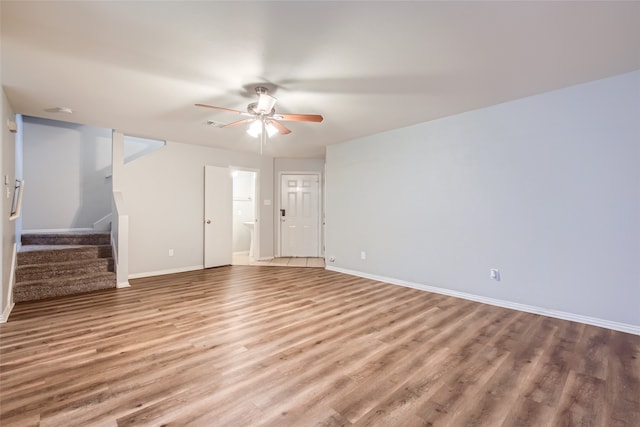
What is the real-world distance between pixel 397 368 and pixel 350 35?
2438mm

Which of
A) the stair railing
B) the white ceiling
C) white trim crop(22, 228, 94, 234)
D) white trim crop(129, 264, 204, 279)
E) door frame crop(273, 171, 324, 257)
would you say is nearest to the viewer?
the white ceiling

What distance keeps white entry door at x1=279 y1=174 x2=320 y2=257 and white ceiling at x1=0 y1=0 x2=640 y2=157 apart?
3.34 m

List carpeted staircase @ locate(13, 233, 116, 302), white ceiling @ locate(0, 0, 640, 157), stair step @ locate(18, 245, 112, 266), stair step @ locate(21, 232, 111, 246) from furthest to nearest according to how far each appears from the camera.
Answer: stair step @ locate(21, 232, 111, 246) < stair step @ locate(18, 245, 112, 266) < carpeted staircase @ locate(13, 233, 116, 302) < white ceiling @ locate(0, 0, 640, 157)

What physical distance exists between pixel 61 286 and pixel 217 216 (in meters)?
2.62

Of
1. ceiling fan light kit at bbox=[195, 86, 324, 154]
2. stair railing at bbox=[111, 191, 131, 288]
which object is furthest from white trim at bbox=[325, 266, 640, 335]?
stair railing at bbox=[111, 191, 131, 288]

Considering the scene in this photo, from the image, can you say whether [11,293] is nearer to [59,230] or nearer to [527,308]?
[59,230]

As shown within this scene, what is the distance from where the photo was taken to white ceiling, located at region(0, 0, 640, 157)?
185cm

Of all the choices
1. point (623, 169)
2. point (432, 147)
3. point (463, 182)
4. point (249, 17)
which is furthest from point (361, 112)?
point (623, 169)

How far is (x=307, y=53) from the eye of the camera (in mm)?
2312

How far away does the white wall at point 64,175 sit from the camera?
16.6 feet

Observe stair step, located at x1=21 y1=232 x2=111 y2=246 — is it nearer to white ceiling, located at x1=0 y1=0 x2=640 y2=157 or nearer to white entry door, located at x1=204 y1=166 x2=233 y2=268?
white entry door, located at x1=204 y1=166 x2=233 y2=268

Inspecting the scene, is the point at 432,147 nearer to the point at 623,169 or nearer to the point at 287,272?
the point at 623,169

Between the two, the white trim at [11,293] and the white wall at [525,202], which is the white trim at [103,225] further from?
the white wall at [525,202]

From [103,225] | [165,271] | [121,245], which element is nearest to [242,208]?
[165,271]
